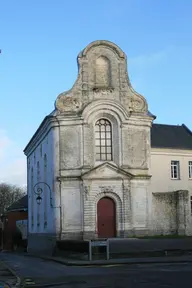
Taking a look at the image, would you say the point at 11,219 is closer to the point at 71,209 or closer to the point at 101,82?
the point at 71,209

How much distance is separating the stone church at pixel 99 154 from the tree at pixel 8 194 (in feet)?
248

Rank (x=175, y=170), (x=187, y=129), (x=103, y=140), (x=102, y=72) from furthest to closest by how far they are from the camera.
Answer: (x=187, y=129) → (x=175, y=170) → (x=102, y=72) → (x=103, y=140)

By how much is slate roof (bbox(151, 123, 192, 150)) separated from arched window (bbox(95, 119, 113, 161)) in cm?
715

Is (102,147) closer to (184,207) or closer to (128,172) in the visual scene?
(128,172)

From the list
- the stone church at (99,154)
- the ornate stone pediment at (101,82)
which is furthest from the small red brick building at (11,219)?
the ornate stone pediment at (101,82)

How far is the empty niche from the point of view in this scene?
40031mm

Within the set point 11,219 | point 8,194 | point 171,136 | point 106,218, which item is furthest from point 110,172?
point 8,194

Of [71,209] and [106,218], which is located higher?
[71,209]

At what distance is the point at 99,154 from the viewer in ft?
129

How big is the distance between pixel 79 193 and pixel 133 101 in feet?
30.0

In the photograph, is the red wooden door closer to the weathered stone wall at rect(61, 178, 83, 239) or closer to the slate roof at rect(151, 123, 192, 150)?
the weathered stone wall at rect(61, 178, 83, 239)

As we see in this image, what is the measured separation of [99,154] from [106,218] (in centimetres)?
530

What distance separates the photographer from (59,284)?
1639 cm

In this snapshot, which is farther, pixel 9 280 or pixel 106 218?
pixel 106 218
